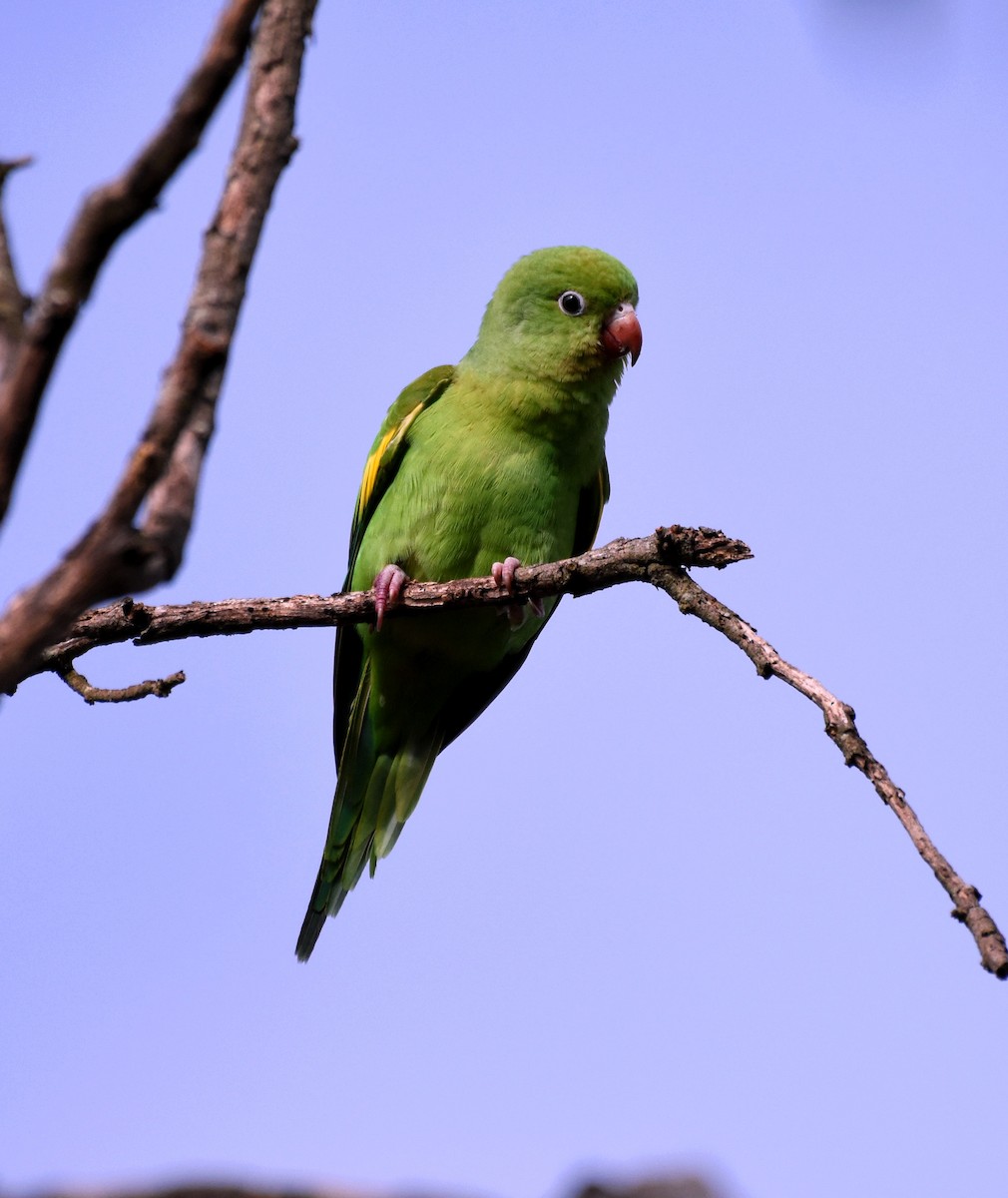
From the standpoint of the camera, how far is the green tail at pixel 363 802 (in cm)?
568

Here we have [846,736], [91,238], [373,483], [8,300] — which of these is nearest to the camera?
[91,238]

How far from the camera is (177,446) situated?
196 centimetres

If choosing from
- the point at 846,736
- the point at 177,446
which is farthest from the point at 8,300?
the point at 846,736

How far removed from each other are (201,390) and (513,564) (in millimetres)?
2658

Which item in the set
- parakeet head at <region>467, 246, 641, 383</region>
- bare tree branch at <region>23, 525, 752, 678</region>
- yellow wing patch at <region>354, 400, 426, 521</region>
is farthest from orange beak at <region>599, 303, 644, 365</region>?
bare tree branch at <region>23, 525, 752, 678</region>

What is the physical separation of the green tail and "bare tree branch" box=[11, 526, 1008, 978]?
1.51m

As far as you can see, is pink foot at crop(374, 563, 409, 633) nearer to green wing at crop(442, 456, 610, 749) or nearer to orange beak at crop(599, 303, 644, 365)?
green wing at crop(442, 456, 610, 749)

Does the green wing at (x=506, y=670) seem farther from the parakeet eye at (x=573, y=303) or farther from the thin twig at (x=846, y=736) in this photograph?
the thin twig at (x=846, y=736)

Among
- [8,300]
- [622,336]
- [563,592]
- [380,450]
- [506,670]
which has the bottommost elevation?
[8,300]

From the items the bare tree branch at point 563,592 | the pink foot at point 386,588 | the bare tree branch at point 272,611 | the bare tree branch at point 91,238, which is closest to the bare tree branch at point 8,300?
the bare tree branch at point 91,238

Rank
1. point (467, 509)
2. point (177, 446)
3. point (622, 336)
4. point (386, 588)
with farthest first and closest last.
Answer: point (622, 336), point (467, 509), point (386, 588), point (177, 446)

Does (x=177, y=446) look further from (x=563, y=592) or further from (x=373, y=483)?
(x=373, y=483)

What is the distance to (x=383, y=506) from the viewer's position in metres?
5.45

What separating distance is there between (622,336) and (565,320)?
0.27m
